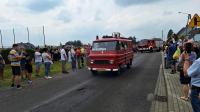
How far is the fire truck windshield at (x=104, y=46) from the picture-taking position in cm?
2291

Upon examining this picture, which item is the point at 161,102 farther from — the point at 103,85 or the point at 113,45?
the point at 113,45

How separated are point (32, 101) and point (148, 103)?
386 centimetres

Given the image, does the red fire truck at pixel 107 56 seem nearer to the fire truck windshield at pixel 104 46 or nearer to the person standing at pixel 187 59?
the fire truck windshield at pixel 104 46

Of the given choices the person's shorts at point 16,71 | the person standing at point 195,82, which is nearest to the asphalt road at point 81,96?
the person's shorts at point 16,71

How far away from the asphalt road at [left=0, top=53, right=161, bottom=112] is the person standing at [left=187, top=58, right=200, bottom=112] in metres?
4.63

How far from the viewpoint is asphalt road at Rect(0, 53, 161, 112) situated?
11.8m

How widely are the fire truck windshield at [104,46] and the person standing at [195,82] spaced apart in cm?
1609

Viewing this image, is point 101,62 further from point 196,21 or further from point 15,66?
point 196,21

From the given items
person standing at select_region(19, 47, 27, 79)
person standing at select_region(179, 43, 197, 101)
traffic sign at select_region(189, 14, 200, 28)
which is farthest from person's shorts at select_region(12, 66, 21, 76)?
traffic sign at select_region(189, 14, 200, 28)

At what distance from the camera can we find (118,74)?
2252 centimetres

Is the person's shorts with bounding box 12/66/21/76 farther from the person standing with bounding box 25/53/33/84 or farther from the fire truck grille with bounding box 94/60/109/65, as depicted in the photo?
the fire truck grille with bounding box 94/60/109/65

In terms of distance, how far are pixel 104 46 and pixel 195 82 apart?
16.5 meters

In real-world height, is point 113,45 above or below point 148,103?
above

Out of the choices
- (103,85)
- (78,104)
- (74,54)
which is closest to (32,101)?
(78,104)
